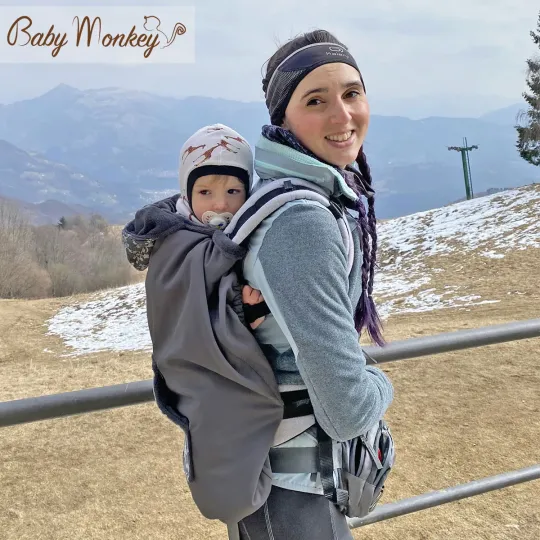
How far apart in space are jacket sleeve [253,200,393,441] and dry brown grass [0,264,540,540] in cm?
292

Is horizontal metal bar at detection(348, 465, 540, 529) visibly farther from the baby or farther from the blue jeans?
the baby

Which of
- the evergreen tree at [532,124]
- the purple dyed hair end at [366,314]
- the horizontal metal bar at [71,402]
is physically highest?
the evergreen tree at [532,124]

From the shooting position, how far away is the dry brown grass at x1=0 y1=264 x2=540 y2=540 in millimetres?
3875

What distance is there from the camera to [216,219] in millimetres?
1446

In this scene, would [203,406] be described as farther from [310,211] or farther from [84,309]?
[84,309]

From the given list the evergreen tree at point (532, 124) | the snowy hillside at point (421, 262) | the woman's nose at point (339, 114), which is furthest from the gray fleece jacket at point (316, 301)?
the evergreen tree at point (532, 124)

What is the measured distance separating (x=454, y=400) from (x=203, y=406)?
17.8ft

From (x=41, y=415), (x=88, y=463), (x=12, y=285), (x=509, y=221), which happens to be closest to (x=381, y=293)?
(x=509, y=221)

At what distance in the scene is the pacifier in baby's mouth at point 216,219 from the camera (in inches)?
56.9

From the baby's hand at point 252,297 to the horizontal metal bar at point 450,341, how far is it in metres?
0.68

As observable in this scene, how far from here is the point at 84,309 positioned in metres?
23.0

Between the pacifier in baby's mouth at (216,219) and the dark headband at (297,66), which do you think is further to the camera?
the pacifier in baby's mouth at (216,219)

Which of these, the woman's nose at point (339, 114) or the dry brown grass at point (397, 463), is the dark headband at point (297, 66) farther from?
the dry brown grass at point (397, 463)

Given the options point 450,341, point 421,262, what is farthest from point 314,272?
point 421,262
